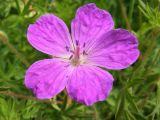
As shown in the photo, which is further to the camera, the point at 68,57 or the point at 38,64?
the point at 68,57

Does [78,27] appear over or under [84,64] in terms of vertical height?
over

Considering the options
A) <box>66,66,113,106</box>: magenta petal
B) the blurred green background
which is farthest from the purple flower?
the blurred green background

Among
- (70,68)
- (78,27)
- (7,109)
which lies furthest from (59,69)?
(7,109)

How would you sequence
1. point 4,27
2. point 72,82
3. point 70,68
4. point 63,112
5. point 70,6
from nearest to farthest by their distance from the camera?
point 72,82 → point 70,68 → point 63,112 → point 70,6 → point 4,27

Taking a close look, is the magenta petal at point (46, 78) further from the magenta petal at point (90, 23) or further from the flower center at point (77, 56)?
the magenta petal at point (90, 23)

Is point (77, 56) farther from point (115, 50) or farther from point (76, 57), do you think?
point (115, 50)

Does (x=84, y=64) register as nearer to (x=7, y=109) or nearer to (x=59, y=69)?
(x=59, y=69)

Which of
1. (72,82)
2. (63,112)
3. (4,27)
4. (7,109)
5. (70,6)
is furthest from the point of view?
(4,27)

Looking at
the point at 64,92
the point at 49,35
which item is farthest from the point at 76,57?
the point at 64,92
